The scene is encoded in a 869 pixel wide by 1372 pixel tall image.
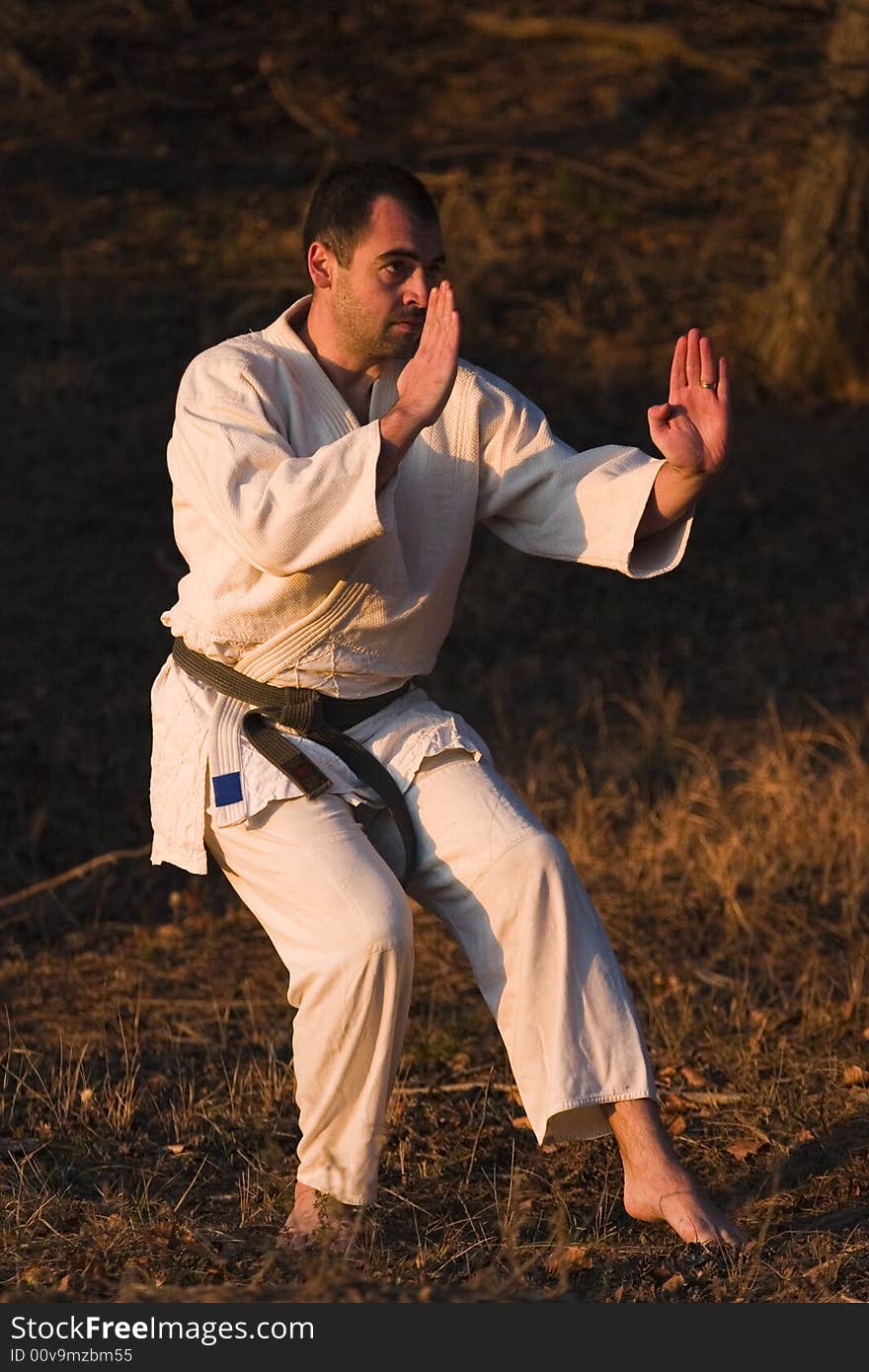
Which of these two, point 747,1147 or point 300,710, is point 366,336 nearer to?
point 300,710

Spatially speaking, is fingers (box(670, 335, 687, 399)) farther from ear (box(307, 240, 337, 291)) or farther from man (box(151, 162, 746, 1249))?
ear (box(307, 240, 337, 291))

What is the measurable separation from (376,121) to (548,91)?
1.15m

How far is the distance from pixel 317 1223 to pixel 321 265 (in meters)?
1.88

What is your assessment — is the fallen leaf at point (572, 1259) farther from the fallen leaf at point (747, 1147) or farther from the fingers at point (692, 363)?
the fingers at point (692, 363)

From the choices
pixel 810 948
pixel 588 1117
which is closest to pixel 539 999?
pixel 588 1117

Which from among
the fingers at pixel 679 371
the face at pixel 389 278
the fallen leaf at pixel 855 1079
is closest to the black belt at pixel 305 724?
the face at pixel 389 278

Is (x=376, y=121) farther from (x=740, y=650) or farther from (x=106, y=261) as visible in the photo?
(x=740, y=650)

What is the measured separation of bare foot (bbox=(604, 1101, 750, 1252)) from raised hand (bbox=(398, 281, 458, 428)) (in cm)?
133

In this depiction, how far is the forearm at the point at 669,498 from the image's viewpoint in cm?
372

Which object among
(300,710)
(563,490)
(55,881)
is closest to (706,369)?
(563,490)

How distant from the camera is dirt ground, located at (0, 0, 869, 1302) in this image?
150 inches

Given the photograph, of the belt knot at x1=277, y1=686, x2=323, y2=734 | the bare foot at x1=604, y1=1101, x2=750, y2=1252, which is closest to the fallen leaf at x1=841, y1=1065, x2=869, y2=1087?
the bare foot at x1=604, y1=1101, x2=750, y2=1252

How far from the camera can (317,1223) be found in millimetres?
3418

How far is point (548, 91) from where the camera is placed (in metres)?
11.2
